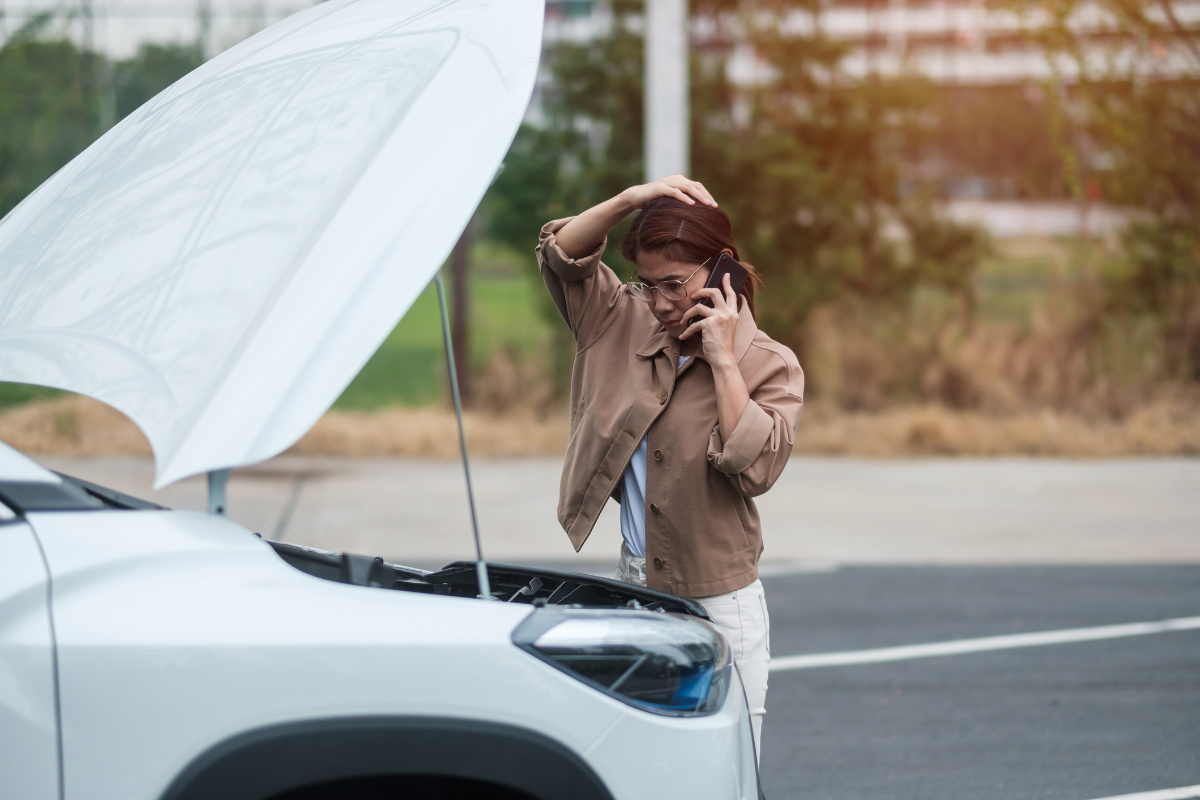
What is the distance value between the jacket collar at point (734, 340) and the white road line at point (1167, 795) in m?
2.35

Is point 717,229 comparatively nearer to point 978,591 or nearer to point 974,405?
point 978,591

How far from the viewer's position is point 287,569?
1.92 m

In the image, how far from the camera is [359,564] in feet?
7.05

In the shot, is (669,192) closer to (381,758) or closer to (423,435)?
(381,758)

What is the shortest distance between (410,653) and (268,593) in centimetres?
25

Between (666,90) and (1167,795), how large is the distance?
7330 millimetres

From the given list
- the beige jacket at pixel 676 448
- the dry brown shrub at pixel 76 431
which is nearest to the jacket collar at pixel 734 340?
the beige jacket at pixel 676 448

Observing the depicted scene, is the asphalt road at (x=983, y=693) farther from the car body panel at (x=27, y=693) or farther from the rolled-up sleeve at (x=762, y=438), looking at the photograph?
the car body panel at (x=27, y=693)

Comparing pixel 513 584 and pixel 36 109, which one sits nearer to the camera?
pixel 513 584

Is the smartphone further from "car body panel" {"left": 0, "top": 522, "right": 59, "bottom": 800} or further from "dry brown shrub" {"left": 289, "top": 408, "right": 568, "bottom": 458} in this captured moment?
"dry brown shrub" {"left": 289, "top": 408, "right": 568, "bottom": 458}

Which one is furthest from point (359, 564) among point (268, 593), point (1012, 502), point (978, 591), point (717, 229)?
point (1012, 502)

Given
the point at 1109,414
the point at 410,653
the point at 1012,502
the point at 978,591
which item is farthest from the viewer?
the point at 1109,414

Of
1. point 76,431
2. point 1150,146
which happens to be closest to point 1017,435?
point 1150,146

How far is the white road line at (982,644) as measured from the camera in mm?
5395
